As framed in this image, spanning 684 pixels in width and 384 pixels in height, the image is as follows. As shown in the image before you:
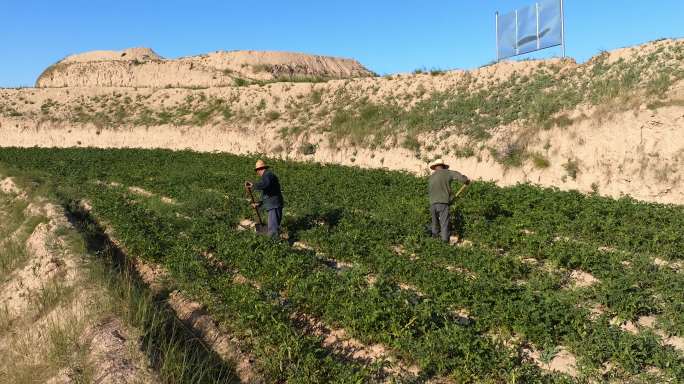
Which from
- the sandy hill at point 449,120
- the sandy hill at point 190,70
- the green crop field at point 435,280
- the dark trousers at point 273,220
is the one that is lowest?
the green crop field at point 435,280

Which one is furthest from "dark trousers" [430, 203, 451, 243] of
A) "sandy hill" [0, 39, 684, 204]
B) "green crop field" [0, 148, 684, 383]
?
"sandy hill" [0, 39, 684, 204]

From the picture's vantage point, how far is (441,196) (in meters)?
9.94

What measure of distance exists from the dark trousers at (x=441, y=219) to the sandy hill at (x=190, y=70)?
41216 millimetres

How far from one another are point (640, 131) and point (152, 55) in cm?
6458

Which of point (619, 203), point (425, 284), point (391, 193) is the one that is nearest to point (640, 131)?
point (619, 203)

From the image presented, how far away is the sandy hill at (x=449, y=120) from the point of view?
15.5 metres

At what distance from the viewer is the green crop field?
5062 millimetres

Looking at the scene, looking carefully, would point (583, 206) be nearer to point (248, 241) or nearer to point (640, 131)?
point (640, 131)

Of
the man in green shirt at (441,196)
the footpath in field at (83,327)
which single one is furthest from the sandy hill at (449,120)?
the footpath in field at (83,327)

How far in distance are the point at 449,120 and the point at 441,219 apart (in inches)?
510

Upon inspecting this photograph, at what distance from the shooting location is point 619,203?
11891mm

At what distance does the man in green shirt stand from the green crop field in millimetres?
406

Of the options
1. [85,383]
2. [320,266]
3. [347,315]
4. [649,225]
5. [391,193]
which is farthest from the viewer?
[391,193]

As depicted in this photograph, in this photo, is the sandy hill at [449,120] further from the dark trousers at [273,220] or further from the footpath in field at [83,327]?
the footpath in field at [83,327]
